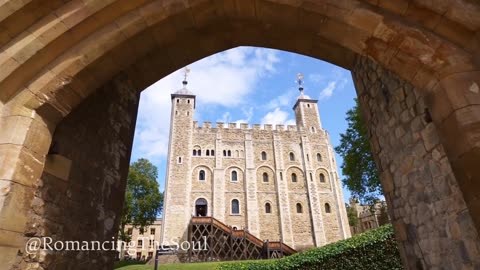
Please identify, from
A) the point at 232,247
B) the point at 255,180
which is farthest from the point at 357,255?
the point at 255,180

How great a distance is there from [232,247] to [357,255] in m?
14.4

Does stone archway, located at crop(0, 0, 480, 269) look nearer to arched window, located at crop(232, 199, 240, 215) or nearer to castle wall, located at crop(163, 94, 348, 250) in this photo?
castle wall, located at crop(163, 94, 348, 250)

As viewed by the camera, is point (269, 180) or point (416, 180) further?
point (269, 180)

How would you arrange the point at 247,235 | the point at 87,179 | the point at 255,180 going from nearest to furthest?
the point at 87,179
the point at 247,235
the point at 255,180

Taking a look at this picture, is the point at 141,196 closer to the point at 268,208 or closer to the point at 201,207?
the point at 201,207

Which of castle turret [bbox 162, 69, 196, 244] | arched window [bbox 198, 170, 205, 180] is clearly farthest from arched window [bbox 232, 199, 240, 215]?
castle turret [bbox 162, 69, 196, 244]

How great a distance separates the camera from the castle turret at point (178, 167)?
2681 cm

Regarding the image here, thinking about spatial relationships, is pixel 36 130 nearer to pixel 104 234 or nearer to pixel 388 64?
pixel 104 234

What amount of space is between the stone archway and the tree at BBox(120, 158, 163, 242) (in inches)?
823

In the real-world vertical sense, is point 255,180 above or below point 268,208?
above

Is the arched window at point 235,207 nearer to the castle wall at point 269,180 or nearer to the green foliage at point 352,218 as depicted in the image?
the castle wall at point 269,180

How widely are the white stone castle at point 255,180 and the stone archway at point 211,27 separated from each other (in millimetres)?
25497

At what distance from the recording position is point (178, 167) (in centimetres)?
3012

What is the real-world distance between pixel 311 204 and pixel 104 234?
3034 centimetres
